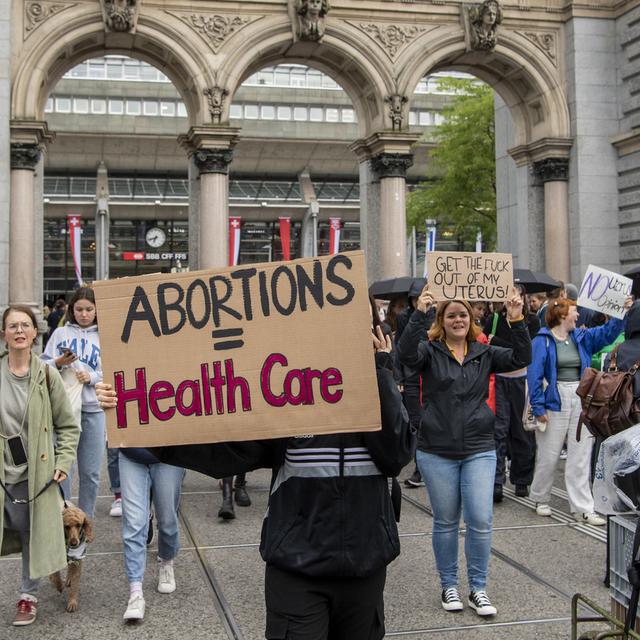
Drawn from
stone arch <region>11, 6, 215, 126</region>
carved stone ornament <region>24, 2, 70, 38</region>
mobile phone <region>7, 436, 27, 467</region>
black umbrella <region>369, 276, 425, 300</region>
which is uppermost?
carved stone ornament <region>24, 2, 70, 38</region>

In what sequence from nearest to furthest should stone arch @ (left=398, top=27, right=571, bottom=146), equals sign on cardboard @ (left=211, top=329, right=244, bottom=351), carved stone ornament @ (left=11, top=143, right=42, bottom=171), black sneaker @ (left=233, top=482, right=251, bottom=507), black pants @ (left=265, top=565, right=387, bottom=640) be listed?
1. black pants @ (left=265, top=565, right=387, bottom=640)
2. equals sign on cardboard @ (left=211, top=329, right=244, bottom=351)
3. black sneaker @ (left=233, top=482, right=251, bottom=507)
4. carved stone ornament @ (left=11, top=143, right=42, bottom=171)
5. stone arch @ (left=398, top=27, right=571, bottom=146)

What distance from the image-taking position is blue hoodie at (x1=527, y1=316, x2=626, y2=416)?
27.8ft

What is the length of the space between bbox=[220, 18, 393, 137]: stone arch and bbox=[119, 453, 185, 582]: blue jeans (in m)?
15.7

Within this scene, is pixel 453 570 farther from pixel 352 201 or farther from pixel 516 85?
pixel 352 201

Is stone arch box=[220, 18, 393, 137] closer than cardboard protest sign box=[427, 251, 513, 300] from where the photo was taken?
No

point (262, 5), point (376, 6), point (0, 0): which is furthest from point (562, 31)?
point (0, 0)

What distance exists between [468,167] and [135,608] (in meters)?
27.5

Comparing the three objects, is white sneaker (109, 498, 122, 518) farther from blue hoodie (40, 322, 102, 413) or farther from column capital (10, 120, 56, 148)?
column capital (10, 120, 56, 148)

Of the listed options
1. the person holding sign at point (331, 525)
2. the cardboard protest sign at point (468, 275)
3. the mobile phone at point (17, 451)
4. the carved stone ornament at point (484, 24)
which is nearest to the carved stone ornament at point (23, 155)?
the carved stone ornament at point (484, 24)

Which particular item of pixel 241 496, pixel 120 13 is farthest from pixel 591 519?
pixel 120 13

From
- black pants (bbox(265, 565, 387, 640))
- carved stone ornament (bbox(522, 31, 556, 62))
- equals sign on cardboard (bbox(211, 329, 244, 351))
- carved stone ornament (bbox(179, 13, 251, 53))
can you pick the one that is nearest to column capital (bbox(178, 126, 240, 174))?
carved stone ornament (bbox(179, 13, 251, 53))

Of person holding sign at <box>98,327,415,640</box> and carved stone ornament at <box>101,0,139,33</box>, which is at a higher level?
carved stone ornament at <box>101,0,139,33</box>

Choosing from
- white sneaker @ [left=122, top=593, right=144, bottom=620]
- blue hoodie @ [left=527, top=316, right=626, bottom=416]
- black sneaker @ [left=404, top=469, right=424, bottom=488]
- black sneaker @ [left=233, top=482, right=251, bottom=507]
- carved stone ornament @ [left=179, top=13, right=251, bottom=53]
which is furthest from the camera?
carved stone ornament @ [left=179, top=13, right=251, bottom=53]

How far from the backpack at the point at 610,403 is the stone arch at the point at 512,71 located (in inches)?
653
